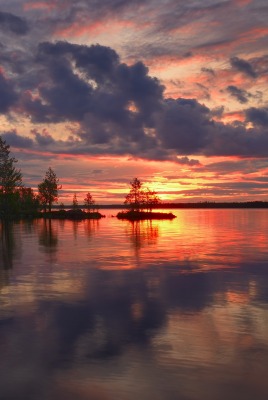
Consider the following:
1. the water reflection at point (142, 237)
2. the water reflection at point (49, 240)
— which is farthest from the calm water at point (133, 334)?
the water reflection at point (142, 237)

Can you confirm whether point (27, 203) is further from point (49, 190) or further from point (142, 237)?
point (142, 237)

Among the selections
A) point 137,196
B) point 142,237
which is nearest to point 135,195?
point 137,196

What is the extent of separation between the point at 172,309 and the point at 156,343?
3951 millimetres

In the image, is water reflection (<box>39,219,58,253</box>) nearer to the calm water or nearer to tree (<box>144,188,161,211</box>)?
the calm water

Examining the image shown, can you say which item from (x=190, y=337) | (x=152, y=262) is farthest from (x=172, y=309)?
(x=152, y=262)

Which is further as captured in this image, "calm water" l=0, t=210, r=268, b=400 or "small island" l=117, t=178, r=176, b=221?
"small island" l=117, t=178, r=176, b=221

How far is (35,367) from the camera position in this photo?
31.2ft

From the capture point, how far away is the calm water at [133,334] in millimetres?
8578

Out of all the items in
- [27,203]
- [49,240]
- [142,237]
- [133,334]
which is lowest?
[142,237]

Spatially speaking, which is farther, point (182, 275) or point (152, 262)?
point (152, 262)

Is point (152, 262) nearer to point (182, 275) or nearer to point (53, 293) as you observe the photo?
point (182, 275)

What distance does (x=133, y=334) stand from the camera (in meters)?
11.9

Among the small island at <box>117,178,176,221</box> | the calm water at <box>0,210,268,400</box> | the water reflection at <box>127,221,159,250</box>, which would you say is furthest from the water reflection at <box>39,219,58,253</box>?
the small island at <box>117,178,176,221</box>

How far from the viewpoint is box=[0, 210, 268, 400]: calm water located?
8578mm
